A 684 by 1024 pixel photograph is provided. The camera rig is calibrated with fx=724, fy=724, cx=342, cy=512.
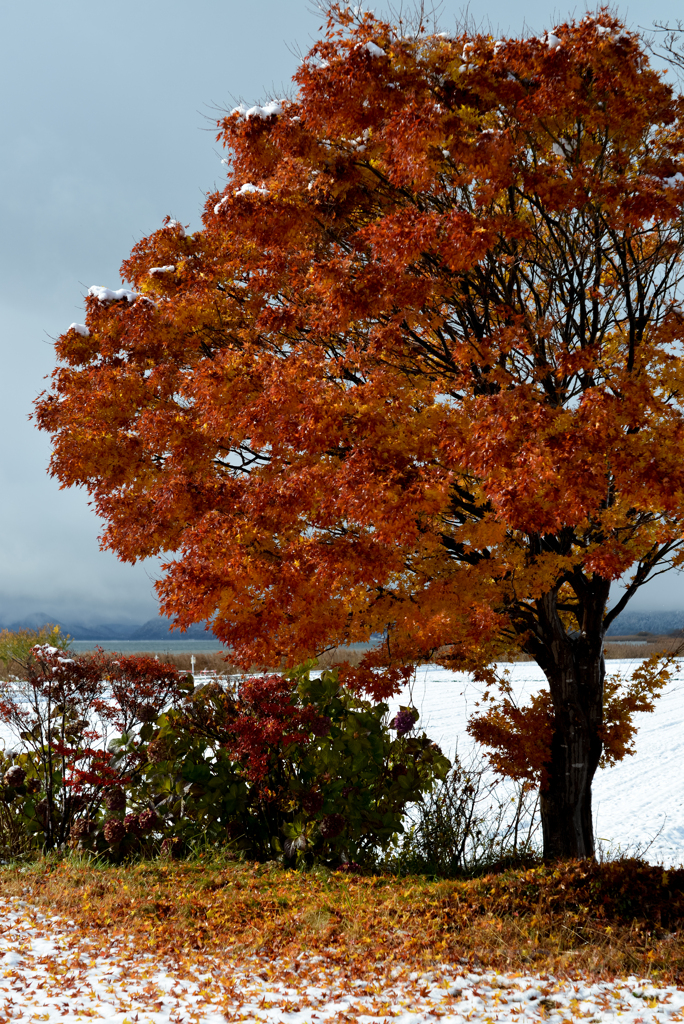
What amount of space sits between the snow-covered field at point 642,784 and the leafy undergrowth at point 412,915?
6.37ft

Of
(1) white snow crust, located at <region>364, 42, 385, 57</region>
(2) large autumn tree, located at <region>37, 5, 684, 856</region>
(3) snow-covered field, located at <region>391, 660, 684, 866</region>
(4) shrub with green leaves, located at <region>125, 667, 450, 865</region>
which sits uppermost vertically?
(1) white snow crust, located at <region>364, 42, 385, 57</region>

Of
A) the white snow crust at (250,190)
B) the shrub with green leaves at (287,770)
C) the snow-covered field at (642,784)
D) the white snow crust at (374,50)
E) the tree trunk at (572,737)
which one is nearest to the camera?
the white snow crust at (374,50)

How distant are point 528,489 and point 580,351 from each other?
2.22 metres

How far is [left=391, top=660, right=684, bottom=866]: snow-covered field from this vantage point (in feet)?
29.8

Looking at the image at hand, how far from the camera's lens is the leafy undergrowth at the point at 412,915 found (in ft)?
16.9

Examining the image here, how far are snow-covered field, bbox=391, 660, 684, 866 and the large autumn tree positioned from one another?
5.87ft

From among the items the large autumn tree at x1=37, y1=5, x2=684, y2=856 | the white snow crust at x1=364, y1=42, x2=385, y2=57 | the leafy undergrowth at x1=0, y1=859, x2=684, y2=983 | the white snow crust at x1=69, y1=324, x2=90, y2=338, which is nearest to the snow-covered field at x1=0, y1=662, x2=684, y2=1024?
the leafy undergrowth at x1=0, y1=859, x2=684, y2=983

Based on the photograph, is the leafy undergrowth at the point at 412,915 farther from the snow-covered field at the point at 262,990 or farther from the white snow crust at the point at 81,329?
the white snow crust at the point at 81,329

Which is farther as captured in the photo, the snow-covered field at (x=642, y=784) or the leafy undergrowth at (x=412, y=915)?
the snow-covered field at (x=642, y=784)

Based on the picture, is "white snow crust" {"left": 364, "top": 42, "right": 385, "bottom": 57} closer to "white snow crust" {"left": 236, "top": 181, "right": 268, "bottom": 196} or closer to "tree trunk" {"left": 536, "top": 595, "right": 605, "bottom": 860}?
"white snow crust" {"left": 236, "top": 181, "right": 268, "bottom": 196}

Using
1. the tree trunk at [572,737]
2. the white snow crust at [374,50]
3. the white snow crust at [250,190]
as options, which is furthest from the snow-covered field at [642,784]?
the white snow crust at [374,50]

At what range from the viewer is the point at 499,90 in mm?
6016

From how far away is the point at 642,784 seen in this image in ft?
38.7

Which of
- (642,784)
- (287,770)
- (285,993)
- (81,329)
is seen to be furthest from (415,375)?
(642,784)
